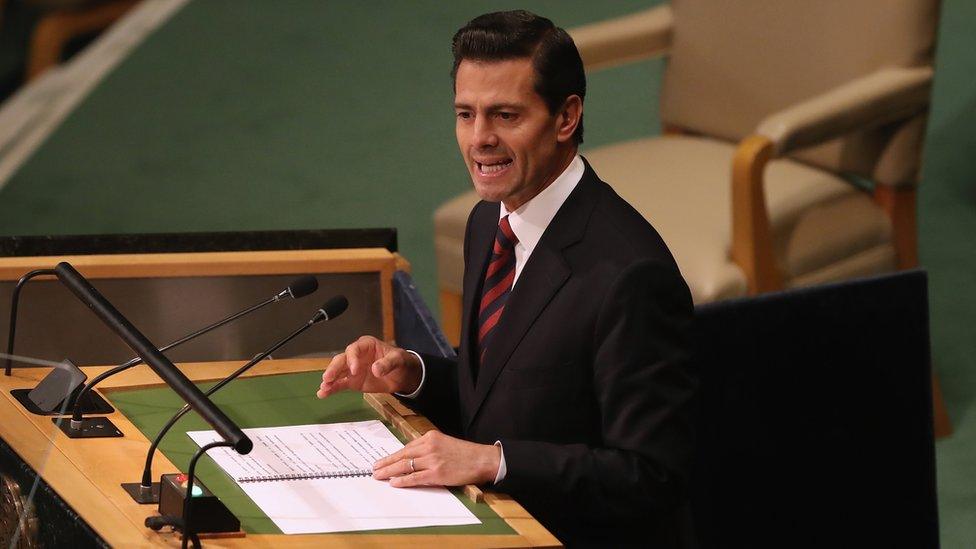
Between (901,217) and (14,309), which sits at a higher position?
(14,309)

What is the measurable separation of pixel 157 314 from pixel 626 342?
3.99 feet

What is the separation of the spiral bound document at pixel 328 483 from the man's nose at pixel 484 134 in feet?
1.37

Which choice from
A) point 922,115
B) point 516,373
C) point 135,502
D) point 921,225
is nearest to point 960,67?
point 921,225

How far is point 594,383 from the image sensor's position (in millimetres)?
2102

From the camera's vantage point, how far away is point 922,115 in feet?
12.3

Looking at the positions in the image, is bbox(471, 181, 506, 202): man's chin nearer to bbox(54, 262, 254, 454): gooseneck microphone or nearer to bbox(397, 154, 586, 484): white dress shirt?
bbox(397, 154, 586, 484): white dress shirt

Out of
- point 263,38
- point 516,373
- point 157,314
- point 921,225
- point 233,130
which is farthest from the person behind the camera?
point 263,38

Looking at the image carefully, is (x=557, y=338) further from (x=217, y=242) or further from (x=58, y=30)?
(x=58, y=30)

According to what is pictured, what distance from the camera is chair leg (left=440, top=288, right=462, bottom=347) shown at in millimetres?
3881

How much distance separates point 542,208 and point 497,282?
143 mm

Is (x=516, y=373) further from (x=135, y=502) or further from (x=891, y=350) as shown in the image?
(x=891, y=350)

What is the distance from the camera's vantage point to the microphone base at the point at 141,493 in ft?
6.70

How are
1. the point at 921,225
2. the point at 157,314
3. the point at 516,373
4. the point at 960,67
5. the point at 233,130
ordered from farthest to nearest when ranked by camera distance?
the point at 233,130 → the point at 960,67 → the point at 921,225 → the point at 157,314 → the point at 516,373

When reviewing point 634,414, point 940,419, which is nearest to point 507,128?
point 634,414
